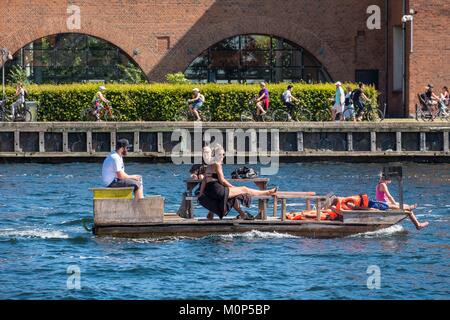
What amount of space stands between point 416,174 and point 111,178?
55.9ft

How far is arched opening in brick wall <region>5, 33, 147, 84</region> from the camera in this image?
56.0 metres

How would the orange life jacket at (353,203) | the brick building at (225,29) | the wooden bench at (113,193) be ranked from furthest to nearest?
1. the brick building at (225,29)
2. the orange life jacket at (353,203)
3. the wooden bench at (113,193)

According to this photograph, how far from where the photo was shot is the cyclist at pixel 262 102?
4888cm

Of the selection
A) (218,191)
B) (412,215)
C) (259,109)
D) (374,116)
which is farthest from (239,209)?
(374,116)

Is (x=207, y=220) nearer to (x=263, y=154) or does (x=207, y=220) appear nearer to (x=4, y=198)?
(x=4, y=198)

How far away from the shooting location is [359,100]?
1944 inches

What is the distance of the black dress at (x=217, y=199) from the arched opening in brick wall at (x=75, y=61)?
26.9 metres

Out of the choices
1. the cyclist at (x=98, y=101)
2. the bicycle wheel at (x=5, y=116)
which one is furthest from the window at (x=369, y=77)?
the bicycle wheel at (x=5, y=116)

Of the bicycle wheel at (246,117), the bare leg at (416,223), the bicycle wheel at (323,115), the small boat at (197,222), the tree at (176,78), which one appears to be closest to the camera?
the small boat at (197,222)

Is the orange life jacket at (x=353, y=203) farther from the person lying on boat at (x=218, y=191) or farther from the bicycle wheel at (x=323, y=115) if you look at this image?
the bicycle wheel at (x=323, y=115)

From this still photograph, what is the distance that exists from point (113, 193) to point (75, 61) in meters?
28.3

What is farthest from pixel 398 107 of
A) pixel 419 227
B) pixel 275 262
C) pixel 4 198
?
pixel 275 262

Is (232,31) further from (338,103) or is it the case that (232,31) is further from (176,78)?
(338,103)
